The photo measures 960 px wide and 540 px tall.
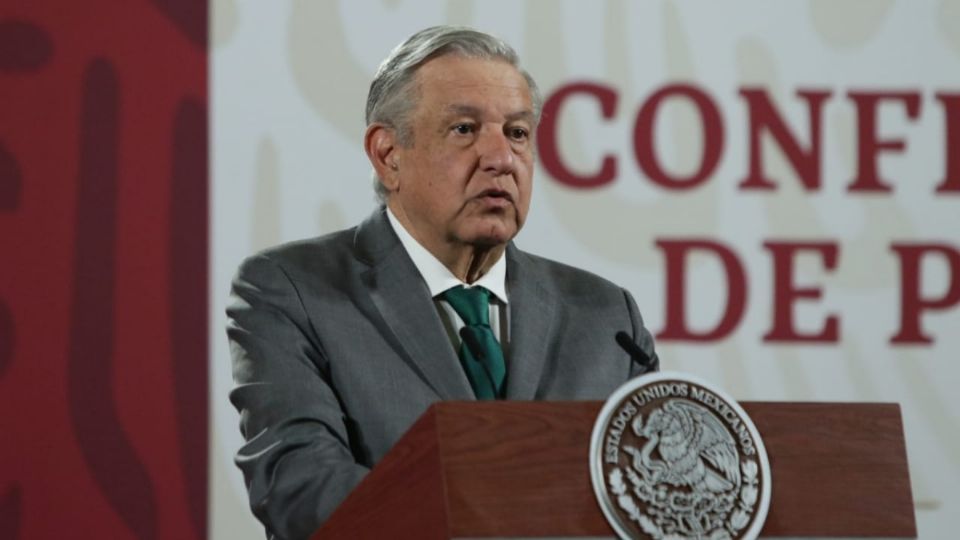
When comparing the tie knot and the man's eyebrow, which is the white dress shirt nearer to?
the tie knot

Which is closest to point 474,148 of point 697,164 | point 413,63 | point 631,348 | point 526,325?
point 413,63

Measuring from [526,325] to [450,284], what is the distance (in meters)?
0.13

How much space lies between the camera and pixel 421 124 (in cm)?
227

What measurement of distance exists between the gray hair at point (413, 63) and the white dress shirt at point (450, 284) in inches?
5.9

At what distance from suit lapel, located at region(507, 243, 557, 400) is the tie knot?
0.13 feet

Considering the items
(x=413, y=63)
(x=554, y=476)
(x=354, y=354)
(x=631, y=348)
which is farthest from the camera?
(x=413, y=63)

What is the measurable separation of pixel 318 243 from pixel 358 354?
0.24 metres

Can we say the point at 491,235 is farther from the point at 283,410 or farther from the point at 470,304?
the point at 283,410

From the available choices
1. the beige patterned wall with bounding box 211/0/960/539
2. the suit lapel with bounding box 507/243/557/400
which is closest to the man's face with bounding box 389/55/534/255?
the suit lapel with bounding box 507/243/557/400

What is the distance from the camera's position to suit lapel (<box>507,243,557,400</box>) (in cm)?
215

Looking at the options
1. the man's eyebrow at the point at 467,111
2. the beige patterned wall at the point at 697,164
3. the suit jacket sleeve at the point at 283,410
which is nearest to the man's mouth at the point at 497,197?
the man's eyebrow at the point at 467,111

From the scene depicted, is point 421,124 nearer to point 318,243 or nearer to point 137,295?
point 318,243

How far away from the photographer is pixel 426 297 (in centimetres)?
220

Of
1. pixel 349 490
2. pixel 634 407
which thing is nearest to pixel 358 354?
pixel 349 490
